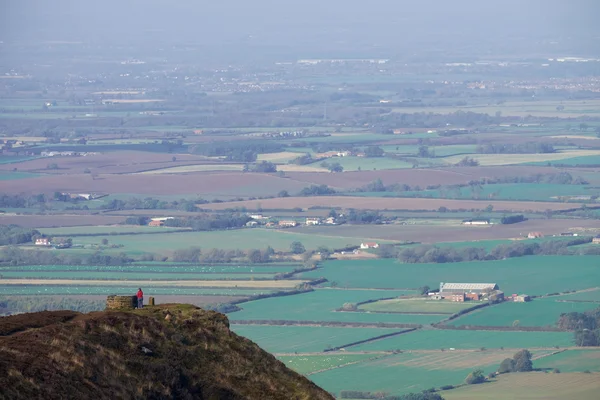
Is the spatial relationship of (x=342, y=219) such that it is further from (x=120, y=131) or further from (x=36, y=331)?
(x=36, y=331)

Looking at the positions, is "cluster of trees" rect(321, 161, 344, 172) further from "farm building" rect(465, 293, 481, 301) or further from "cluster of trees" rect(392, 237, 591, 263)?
"farm building" rect(465, 293, 481, 301)

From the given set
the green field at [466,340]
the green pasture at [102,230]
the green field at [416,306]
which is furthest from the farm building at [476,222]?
the green field at [466,340]

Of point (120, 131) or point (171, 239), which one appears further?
point (120, 131)

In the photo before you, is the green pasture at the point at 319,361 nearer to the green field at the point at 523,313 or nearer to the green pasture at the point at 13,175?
the green field at the point at 523,313

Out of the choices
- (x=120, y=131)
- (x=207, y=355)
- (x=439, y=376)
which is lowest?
(x=439, y=376)

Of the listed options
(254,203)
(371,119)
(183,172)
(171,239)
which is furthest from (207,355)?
(371,119)

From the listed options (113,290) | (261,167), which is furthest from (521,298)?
(261,167)

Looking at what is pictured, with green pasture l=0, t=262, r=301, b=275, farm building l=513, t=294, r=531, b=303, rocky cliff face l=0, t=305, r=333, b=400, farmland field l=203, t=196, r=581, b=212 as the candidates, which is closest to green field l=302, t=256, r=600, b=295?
farm building l=513, t=294, r=531, b=303
